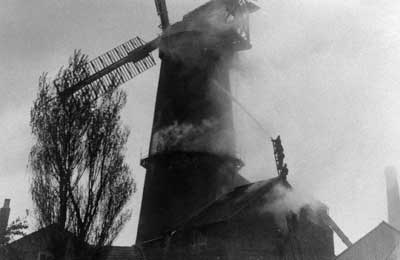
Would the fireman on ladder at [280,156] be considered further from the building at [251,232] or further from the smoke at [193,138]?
the smoke at [193,138]

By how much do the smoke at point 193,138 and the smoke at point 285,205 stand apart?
3263mm

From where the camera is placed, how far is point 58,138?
1445 centimetres

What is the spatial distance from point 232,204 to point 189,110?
4.75 meters

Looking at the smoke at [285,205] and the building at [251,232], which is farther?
the smoke at [285,205]

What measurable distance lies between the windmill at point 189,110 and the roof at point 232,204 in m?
0.96

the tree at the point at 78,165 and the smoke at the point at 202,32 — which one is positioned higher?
the smoke at the point at 202,32

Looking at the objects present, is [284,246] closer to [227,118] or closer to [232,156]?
[232,156]

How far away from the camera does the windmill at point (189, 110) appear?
19.7m

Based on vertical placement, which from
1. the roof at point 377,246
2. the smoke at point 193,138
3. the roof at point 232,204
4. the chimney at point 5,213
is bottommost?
the roof at point 377,246

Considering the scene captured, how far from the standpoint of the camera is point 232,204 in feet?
58.0

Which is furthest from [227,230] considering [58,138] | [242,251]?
[58,138]

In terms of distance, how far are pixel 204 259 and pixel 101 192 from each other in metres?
4.73

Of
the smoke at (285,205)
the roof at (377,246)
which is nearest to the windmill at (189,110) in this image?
the smoke at (285,205)

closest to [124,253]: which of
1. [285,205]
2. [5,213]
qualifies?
[285,205]
